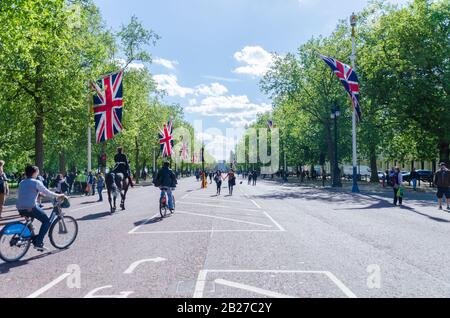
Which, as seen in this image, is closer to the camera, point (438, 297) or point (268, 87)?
point (438, 297)

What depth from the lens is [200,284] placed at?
5.80 metres

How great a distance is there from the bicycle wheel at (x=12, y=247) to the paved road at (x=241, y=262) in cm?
19

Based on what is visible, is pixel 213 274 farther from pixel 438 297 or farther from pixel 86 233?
pixel 86 233

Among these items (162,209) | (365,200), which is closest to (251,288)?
(162,209)

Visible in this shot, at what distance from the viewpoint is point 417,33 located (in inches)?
1393

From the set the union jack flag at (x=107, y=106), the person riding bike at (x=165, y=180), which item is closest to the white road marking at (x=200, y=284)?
the person riding bike at (x=165, y=180)

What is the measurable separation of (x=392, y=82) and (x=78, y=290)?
116ft

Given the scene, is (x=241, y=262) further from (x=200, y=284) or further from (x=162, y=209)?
(x=162, y=209)

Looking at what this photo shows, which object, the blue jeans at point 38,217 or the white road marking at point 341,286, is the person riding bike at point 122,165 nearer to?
the blue jeans at point 38,217

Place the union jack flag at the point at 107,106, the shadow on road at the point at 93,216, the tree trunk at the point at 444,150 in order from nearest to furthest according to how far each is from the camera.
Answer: the shadow on road at the point at 93,216
the union jack flag at the point at 107,106
the tree trunk at the point at 444,150

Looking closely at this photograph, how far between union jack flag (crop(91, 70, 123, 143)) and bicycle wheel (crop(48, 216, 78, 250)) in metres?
20.0

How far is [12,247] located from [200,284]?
4.04 m

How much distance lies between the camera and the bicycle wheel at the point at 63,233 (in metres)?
8.75
